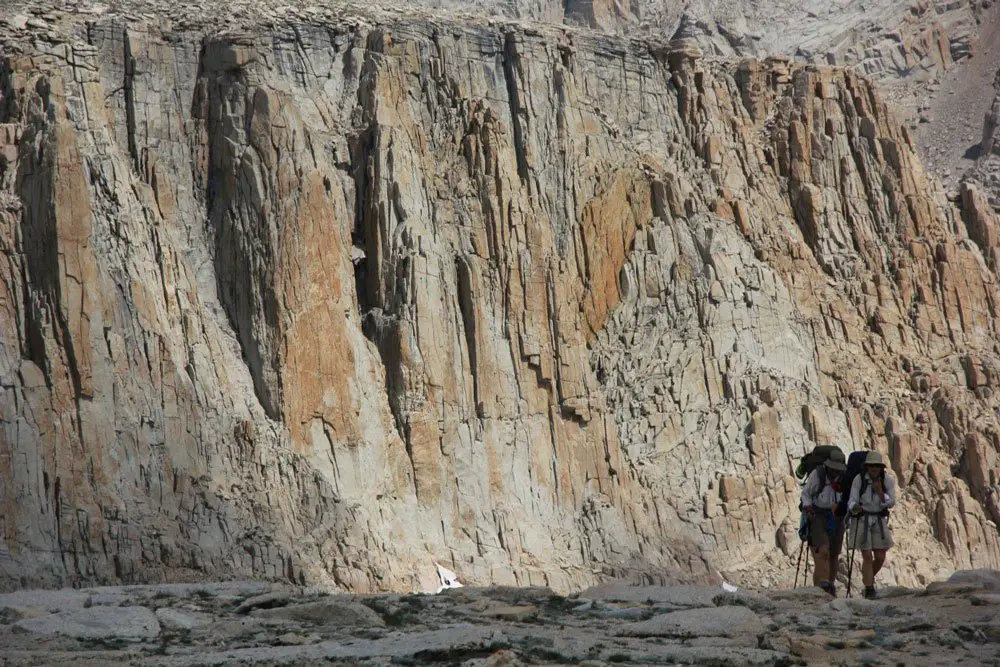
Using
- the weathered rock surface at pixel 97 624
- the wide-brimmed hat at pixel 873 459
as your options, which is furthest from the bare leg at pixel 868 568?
the weathered rock surface at pixel 97 624

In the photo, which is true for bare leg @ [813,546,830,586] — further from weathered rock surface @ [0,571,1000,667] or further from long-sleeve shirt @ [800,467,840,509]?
weathered rock surface @ [0,571,1000,667]

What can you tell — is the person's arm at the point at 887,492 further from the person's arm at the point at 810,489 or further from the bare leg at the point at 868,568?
the person's arm at the point at 810,489

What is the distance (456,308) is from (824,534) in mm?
20713

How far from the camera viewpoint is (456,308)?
40.3 m

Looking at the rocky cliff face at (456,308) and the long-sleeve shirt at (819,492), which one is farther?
the rocky cliff face at (456,308)

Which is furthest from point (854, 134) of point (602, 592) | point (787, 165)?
point (602, 592)

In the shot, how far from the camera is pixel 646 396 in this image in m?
42.8

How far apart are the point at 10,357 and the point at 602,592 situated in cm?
1883

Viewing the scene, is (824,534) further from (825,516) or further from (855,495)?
(855,495)

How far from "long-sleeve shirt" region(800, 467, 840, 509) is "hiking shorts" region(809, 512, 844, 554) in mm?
181

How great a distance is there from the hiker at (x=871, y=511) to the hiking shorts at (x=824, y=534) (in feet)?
1.10

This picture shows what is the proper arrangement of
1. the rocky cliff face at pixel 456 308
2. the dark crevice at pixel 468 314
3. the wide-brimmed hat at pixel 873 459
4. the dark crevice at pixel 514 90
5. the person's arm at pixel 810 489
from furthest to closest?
the dark crevice at pixel 514 90 → the dark crevice at pixel 468 314 → the rocky cliff face at pixel 456 308 → the person's arm at pixel 810 489 → the wide-brimmed hat at pixel 873 459

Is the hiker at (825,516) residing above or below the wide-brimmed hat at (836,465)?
below

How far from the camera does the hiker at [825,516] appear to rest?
19.9 metres
